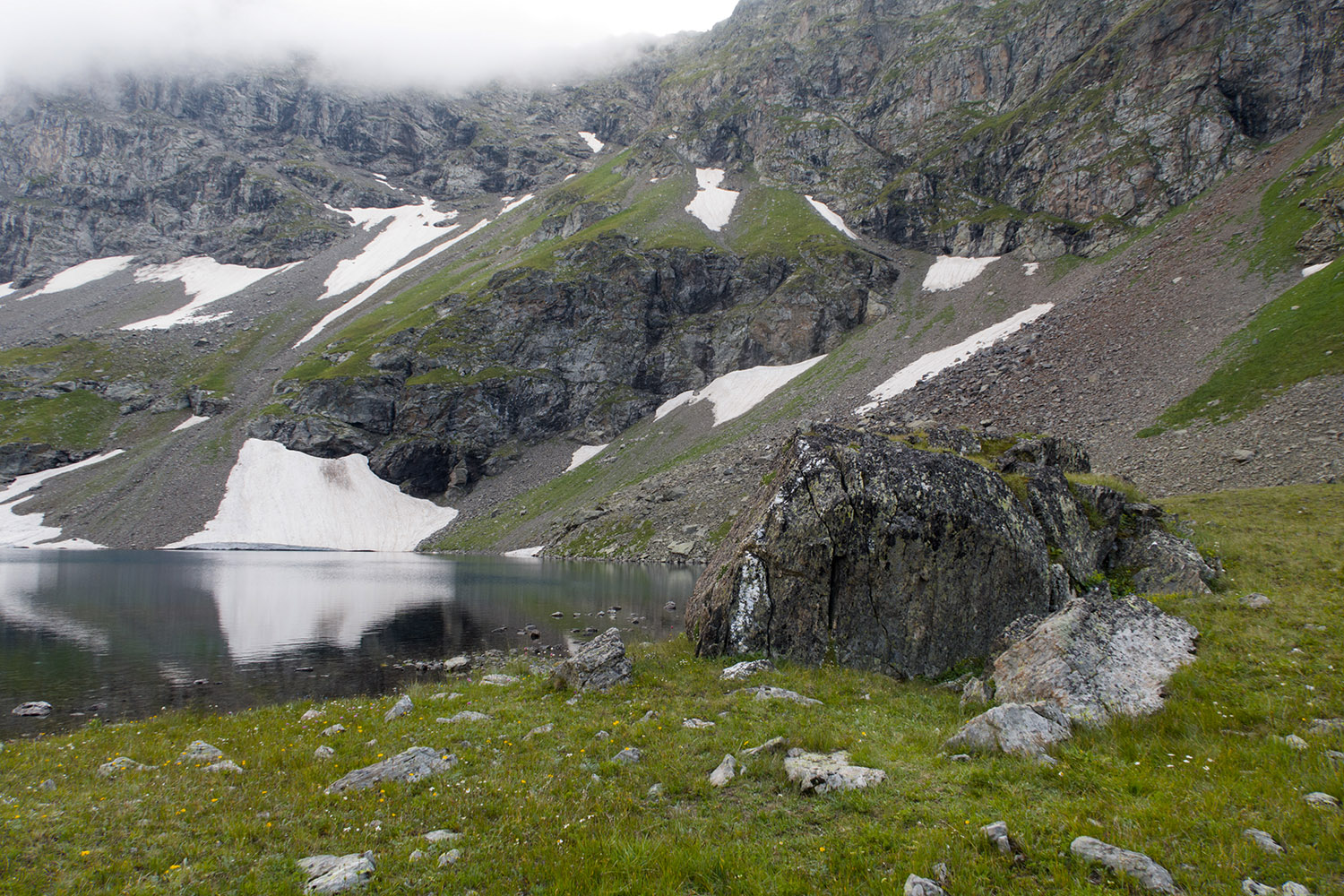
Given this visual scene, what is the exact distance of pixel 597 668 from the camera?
17.3 metres

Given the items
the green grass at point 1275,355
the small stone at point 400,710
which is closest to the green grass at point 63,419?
the small stone at point 400,710

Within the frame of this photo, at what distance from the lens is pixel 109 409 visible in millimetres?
120625

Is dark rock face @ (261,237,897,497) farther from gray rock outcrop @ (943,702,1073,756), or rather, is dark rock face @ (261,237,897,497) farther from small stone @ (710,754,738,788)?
small stone @ (710,754,738,788)

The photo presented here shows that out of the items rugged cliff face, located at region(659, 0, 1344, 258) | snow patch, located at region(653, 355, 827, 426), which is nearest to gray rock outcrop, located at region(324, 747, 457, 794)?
snow patch, located at region(653, 355, 827, 426)

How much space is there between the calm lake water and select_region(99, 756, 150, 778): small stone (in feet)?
29.6

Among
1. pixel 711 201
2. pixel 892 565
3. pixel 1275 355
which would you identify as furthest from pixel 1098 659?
pixel 711 201

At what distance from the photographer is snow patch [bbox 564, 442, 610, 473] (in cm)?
11200

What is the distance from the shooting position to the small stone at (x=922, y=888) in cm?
596

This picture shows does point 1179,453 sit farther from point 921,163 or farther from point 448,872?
point 921,163

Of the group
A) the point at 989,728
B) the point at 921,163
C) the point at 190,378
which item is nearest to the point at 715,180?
the point at 921,163

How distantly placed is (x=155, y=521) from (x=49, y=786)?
10617 cm

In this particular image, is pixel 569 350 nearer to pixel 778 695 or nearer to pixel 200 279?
pixel 778 695

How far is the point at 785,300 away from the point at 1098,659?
115592 millimetres

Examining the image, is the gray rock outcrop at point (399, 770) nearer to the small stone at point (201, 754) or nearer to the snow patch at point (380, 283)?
the small stone at point (201, 754)
